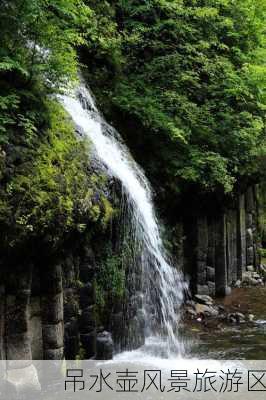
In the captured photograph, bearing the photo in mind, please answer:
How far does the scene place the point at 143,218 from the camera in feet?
33.5

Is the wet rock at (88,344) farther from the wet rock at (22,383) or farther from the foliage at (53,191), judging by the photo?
the foliage at (53,191)

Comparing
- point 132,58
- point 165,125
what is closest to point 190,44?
point 132,58

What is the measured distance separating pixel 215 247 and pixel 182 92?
463 cm

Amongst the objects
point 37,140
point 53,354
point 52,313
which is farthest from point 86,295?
point 37,140

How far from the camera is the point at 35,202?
258 inches

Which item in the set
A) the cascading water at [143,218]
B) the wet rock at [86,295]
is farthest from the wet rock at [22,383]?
the cascading water at [143,218]

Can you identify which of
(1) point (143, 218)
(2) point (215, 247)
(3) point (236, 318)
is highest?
(1) point (143, 218)

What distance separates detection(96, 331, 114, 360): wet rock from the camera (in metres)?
8.82

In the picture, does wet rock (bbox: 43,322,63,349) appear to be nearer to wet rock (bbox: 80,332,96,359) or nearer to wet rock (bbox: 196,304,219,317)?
wet rock (bbox: 80,332,96,359)

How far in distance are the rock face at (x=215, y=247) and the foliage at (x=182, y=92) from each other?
1239mm

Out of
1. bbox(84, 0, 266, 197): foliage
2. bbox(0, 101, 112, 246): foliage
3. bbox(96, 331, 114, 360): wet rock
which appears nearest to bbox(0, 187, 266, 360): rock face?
bbox(96, 331, 114, 360): wet rock

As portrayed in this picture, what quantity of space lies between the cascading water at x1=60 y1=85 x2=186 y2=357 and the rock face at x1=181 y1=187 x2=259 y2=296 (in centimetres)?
254

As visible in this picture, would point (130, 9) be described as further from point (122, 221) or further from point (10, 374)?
point (10, 374)

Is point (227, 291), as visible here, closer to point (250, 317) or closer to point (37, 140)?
point (250, 317)
